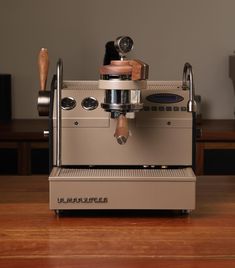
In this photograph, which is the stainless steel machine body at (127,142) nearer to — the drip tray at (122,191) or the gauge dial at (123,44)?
the drip tray at (122,191)

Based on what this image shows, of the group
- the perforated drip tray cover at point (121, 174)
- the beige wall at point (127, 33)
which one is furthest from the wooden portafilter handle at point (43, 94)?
the beige wall at point (127, 33)

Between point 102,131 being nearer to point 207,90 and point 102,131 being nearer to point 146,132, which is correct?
point 146,132

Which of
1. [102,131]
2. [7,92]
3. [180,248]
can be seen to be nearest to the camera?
[180,248]

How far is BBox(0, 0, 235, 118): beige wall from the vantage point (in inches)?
143

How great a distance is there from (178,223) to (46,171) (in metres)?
1.69

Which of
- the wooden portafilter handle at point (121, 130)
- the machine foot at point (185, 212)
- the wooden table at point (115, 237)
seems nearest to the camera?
the wooden table at point (115, 237)

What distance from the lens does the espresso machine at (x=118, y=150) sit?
4.73 ft

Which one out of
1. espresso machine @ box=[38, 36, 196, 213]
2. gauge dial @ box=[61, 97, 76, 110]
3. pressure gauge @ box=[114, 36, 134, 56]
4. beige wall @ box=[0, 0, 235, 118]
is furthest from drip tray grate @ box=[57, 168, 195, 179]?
beige wall @ box=[0, 0, 235, 118]

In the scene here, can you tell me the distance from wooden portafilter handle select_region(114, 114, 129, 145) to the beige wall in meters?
2.27

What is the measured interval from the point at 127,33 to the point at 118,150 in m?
2.21

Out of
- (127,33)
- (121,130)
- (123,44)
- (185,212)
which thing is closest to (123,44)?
(123,44)

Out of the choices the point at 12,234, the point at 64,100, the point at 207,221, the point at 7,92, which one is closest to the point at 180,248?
the point at 207,221

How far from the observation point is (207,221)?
4.74ft

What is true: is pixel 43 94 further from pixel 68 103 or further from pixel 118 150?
pixel 118 150
